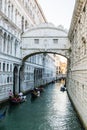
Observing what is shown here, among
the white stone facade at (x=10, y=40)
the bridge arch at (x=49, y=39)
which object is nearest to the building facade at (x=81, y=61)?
the white stone facade at (x=10, y=40)

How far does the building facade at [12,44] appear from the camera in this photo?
17.0 meters

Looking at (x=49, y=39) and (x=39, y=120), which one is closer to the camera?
(x=39, y=120)

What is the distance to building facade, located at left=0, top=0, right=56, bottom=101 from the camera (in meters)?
17.0

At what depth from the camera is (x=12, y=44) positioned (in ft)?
64.7

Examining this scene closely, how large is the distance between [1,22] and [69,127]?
823 cm

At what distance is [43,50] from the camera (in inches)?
869

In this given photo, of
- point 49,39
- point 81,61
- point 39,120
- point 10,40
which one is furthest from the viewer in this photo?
point 49,39

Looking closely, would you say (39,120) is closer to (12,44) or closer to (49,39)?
(12,44)

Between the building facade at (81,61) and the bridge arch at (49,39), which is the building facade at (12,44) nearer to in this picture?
the bridge arch at (49,39)

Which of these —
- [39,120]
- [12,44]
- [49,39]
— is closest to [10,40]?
[12,44]

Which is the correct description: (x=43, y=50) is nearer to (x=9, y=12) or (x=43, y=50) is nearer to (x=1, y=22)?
(x=9, y=12)

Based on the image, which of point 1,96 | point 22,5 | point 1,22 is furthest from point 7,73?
point 22,5

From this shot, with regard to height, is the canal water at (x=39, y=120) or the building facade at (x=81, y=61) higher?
the building facade at (x=81, y=61)

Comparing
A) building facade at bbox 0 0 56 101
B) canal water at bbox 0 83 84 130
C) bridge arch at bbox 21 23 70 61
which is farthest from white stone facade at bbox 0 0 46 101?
canal water at bbox 0 83 84 130
